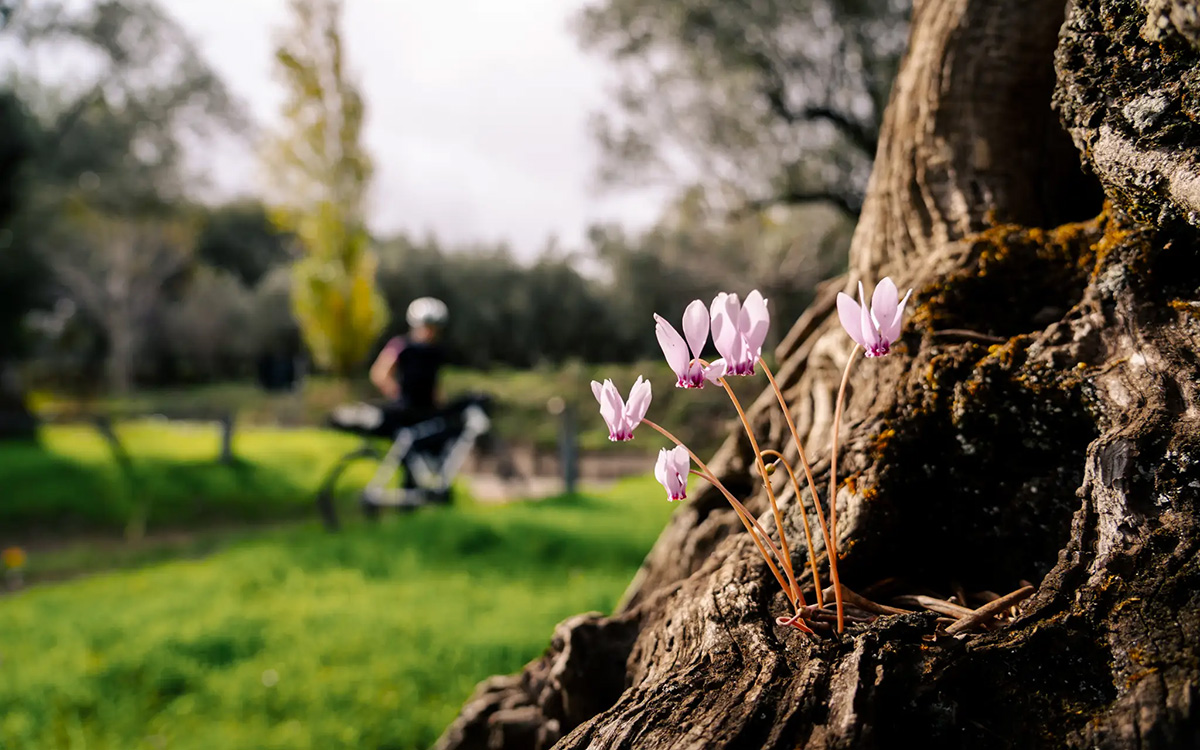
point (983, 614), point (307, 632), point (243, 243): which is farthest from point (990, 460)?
point (243, 243)

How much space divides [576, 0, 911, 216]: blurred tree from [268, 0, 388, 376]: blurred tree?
8299 mm

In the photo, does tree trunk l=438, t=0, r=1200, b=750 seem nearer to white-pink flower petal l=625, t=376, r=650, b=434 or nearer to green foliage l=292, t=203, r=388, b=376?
white-pink flower petal l=625, t=376, r=650, b=434

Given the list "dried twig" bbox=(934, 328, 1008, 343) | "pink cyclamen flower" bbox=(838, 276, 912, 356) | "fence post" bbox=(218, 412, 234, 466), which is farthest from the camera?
"fence post" bbox=(218, 412, 234, 466)

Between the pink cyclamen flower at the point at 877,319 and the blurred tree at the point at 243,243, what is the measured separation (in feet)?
128

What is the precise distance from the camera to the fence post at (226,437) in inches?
470

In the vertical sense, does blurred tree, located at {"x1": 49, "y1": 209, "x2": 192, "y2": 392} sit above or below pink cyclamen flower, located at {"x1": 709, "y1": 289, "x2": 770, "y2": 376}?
above

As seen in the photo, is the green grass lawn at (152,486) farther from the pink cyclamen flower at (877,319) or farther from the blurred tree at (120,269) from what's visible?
the blurred tree at (120,269)

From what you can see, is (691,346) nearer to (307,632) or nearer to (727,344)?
(727,344)

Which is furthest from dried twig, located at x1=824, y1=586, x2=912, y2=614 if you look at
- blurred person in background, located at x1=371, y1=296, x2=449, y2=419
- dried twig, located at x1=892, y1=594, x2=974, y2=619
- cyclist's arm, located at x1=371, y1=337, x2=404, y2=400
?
cyclist's arm, located at x1=371, y1=337, x2=404, y2=400

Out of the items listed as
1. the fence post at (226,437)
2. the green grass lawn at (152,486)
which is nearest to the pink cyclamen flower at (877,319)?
the green grass lawn at (152,486)

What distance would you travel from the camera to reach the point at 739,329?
3.80 ft

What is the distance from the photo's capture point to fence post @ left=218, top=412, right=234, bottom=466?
11941mm

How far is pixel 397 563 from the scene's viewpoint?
6.16 metres

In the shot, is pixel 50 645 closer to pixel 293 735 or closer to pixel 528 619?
pixel 293 735
